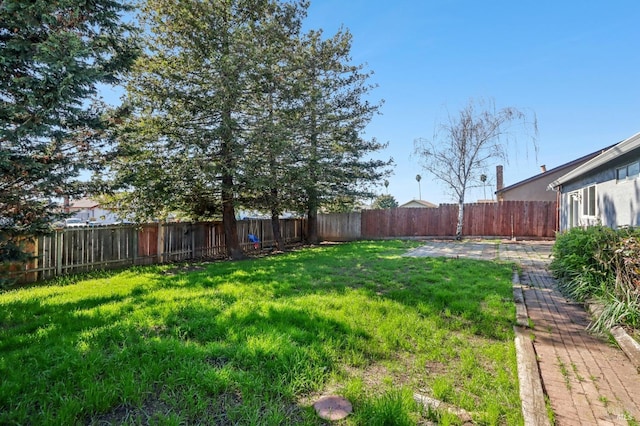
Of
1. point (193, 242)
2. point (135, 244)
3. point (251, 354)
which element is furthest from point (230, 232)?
point (251, 354)

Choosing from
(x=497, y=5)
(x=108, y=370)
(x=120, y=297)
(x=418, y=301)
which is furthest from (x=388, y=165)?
(x=108, y=370)

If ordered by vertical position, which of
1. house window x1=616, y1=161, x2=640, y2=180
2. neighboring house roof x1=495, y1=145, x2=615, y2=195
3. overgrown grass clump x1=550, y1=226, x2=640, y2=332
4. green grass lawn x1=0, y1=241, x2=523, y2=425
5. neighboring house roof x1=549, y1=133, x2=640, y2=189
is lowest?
green grass lawn x1=0, y1=241, x2=523, y2=425

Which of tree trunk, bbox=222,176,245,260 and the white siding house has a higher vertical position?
the white siding house

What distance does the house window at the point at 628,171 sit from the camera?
5.69 meters

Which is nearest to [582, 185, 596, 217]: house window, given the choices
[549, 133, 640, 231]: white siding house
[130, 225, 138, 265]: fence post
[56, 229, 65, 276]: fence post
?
[549, 133, 640, 231]: white siding house

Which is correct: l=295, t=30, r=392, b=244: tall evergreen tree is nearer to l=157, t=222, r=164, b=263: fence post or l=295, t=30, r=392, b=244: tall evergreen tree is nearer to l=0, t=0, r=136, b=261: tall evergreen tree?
l=157, t=222, r=164, b=263: fence post

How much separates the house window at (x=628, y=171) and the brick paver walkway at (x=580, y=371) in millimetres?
3012

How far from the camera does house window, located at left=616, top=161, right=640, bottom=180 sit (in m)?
5.69

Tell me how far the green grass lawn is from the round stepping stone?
0.19 feet

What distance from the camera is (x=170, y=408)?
2191 millimetres

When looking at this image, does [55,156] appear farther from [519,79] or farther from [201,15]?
[519,79]

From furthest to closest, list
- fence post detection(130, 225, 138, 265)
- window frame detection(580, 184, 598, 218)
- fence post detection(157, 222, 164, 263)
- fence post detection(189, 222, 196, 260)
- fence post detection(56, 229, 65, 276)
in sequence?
fence post detection(189, 222, 196, 260) → fence post detection(157, 222, 164, 263) → fence post detection(130, 225, 138, 265) → window frame detection(580, 184, 598, 218) → fence post detection(56, 229, 65, 276)

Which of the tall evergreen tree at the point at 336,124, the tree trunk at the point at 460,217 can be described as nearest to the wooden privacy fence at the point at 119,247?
the tall evergreen tree at the point at 336,124

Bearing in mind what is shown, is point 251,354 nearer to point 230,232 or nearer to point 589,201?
point 230,232
